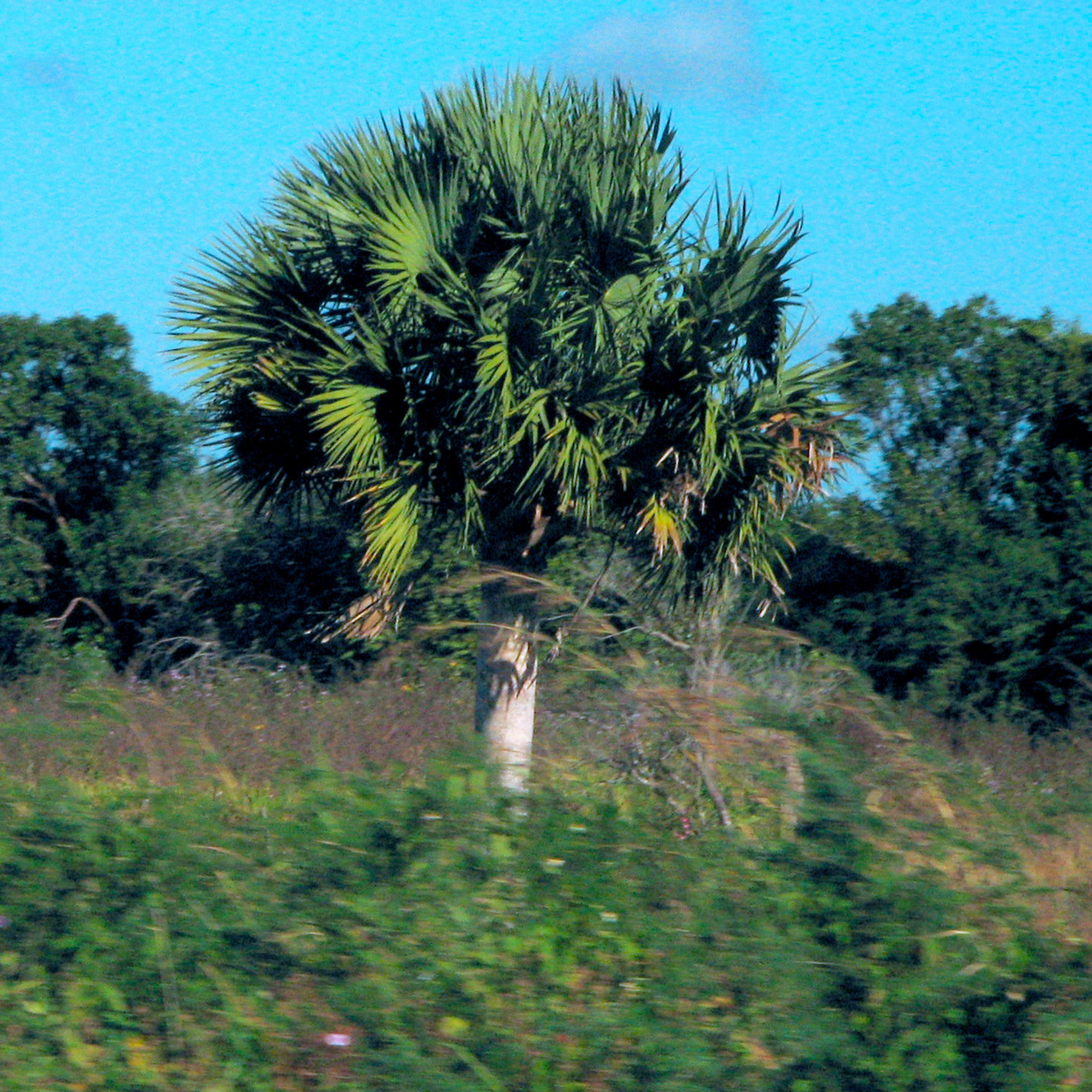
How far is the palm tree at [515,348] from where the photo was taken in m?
8.55

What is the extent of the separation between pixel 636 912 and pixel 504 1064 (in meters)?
0.55

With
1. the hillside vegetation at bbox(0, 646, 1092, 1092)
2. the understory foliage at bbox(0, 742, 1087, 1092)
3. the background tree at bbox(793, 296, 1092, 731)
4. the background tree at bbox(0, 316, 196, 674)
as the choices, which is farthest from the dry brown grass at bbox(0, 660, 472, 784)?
the background tree at bbox(793, 296, 1092, 731)

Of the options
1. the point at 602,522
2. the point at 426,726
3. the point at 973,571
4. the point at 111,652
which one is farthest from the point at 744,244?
the point at 111,652

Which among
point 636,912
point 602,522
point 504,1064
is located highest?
point 602,522

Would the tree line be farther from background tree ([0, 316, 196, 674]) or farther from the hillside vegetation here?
background tree ([0, 316, 196, 674])

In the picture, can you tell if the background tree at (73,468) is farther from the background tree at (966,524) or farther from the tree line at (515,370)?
the background tree at (966,524)

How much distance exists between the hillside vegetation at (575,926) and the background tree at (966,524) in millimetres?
9453

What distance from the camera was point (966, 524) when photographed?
13977 millimetres

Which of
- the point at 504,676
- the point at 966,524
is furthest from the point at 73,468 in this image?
the point at 966,524

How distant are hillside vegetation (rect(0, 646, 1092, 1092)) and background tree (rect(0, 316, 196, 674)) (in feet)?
38.1

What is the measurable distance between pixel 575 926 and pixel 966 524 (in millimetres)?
11542

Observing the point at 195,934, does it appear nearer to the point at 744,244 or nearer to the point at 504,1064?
the point at 504,1064

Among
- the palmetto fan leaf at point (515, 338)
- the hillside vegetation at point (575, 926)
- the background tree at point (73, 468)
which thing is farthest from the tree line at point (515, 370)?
the background tree at point (73, 468)

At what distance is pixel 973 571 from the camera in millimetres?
13586
